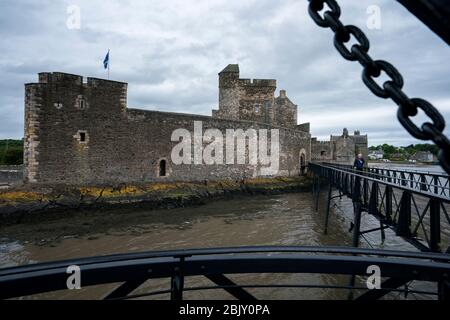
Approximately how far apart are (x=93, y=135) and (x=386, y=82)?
16.3 metres

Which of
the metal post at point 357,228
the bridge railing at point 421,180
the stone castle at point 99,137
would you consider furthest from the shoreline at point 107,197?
the metal post at point 357,228

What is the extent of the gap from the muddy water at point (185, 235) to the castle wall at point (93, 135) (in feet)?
9.04

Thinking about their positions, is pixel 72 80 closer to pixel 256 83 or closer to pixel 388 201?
pixel 388 201

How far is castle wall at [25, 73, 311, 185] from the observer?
555 inches

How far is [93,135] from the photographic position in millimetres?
15531

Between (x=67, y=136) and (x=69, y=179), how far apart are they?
2137 millimetres

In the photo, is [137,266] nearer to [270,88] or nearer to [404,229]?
[404,229]

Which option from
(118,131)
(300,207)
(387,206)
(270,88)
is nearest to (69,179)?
(118,131)

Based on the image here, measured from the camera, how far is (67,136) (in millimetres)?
14805

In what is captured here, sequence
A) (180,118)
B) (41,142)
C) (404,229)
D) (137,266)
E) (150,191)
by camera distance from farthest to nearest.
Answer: (180,118) < (150,191) < (41,142) < (404,229) < (137,266)

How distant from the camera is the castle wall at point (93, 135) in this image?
1410 centimetres

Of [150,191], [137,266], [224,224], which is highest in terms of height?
[137,266]

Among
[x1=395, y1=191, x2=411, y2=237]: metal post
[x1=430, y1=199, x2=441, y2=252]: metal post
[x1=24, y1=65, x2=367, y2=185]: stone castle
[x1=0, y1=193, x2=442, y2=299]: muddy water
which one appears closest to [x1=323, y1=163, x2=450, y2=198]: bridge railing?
[x1=395, y1=191, x2=411, y2=237]: metal post
